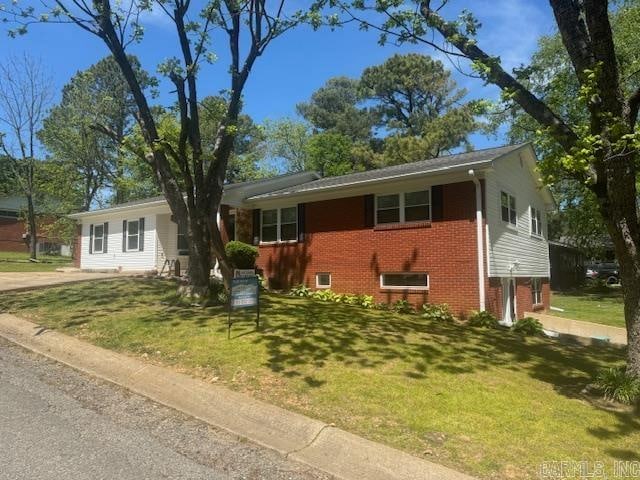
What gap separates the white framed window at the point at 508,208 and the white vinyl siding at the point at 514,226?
0.07m

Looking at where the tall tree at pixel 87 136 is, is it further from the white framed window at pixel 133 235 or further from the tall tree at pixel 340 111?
the tall tree at pixel 340 111

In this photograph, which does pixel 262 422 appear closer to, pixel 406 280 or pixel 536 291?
pixel 406 280

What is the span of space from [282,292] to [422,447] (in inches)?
494

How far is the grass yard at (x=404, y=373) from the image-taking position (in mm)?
4918

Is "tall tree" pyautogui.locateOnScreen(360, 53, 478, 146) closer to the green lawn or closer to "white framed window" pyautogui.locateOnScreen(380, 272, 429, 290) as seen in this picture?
the green lawn

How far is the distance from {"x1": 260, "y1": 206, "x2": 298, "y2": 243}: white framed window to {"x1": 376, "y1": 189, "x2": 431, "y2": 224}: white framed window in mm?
3585

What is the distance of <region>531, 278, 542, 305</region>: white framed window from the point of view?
18.4 meters

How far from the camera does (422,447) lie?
4711mm

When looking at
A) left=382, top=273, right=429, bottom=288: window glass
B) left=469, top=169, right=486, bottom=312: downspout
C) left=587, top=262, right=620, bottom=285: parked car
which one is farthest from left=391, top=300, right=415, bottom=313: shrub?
left=587, top=262, right=620, bottom=285: parked car

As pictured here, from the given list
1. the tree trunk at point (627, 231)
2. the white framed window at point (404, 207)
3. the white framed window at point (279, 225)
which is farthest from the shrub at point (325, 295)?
the tree trunk at point (627, 231)

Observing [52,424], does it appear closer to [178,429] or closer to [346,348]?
[178,429]

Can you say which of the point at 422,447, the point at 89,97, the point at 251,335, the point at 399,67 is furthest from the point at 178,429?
the point at 399,67

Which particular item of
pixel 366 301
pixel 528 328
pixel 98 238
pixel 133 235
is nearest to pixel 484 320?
pixel 528 328

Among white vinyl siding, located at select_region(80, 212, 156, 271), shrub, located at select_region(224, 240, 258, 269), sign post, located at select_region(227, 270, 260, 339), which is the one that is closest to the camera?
sign post, located at select_region(227, 270, 260, 339)
